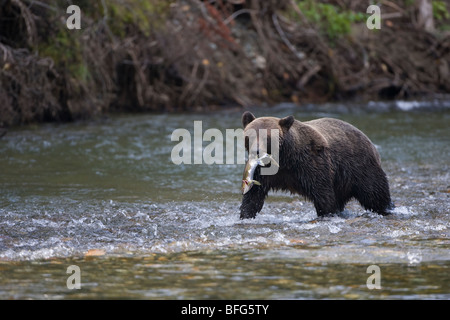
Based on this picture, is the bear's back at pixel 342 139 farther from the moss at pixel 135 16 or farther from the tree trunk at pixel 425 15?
the tree trunk at pixel 425 15

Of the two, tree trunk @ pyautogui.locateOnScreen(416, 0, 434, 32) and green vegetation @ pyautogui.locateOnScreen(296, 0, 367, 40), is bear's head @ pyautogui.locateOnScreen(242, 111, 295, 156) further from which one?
tree trunk @ pyautogui.locateOnScreen(416, 0, 434, 32)

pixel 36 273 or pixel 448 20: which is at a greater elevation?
pixel 448 20

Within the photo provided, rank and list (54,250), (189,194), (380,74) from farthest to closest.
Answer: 1. (380,74)
2. (189,194)
3. (54,250)

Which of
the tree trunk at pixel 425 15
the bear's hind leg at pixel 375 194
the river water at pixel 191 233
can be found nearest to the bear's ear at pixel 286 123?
the river water at pixel 191 233

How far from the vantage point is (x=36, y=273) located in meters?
5.25

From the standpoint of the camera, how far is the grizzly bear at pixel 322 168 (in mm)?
6875

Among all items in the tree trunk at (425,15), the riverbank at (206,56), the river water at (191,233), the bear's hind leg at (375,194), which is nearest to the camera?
the river water at (191,233)

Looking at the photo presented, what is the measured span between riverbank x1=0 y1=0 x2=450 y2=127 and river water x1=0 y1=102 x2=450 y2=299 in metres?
1.99

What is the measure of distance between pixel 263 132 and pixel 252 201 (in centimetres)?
77

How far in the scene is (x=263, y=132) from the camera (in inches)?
261

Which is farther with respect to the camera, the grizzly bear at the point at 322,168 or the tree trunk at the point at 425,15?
the tree trunk at the point at 425,15

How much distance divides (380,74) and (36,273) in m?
16.3
